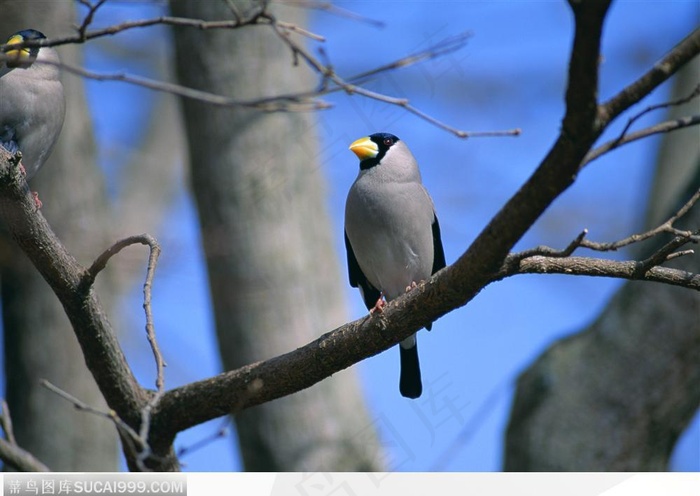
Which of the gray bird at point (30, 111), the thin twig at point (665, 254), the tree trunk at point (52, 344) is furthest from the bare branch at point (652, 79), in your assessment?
the tree trunk at point (52, 344)

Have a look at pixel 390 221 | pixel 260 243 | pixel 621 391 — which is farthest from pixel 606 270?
pixel 260 243

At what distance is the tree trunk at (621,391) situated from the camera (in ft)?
17.4

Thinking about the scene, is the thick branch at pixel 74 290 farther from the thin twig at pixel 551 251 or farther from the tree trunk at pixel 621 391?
the tree trunk at pixel 621 391

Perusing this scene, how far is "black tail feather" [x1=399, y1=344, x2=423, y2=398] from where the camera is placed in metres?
5.00

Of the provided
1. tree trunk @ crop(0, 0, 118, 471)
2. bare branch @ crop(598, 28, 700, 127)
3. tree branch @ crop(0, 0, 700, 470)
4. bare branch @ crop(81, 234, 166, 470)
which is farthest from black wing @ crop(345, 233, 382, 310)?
bare branch @ crop(598, 28, 700, 127)

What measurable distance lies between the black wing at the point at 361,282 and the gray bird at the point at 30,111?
1.81 metres

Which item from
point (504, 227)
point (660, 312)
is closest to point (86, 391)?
point (660, 312)

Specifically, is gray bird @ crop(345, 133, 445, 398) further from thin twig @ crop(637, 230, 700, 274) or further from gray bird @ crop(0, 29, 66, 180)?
thin twig @ crop(637, 230, 700, 274)

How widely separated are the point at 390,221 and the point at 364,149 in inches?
20.8

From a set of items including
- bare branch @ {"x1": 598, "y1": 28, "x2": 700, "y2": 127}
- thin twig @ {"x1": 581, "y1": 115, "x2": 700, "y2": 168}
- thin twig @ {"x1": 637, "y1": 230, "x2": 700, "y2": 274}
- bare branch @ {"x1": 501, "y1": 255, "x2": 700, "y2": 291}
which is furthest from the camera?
bare branch @ {"x1": 501, "y1": 255, "x2": 700, "y2": 291}

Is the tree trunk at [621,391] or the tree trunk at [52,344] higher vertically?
the tree trunk at [52,344]

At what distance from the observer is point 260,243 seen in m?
6.25

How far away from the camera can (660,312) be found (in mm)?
5277

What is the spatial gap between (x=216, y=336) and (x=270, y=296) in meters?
0.57
